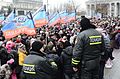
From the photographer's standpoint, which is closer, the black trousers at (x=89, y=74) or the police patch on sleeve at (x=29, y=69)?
the police patch on sleeve at (x=29, y=69)

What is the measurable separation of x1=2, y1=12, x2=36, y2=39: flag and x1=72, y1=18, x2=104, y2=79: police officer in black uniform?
551cm

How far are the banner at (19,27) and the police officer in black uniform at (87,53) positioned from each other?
18.1 ft

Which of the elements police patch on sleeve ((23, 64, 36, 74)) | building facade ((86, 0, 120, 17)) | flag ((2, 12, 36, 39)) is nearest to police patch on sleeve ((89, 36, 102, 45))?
police patch on sleeve ((23, 64, 36, 74))

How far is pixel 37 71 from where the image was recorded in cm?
666

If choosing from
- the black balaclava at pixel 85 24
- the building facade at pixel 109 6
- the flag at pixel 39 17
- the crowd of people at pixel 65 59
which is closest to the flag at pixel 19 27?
the flag at pixel 39 17

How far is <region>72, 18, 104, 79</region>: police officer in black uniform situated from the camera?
24.8 feet

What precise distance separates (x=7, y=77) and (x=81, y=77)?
2.44 metres

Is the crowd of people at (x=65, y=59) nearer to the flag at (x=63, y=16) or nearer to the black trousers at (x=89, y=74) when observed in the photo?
the black trousers at (x=89, y=74)

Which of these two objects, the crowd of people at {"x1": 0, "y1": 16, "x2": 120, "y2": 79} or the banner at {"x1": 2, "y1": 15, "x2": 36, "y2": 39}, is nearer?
the crowd of people at {"x1": 0, "y1": 16, "x2": 120, "y2": 79}

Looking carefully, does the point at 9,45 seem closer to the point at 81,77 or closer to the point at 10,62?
the point at 10,62

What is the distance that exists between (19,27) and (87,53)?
19.4 ft

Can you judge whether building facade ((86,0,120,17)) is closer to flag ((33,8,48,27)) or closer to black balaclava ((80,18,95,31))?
flag ((33,8,48,27))

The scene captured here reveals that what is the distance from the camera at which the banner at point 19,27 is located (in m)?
12.8

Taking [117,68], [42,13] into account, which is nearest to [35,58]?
[117,68]
